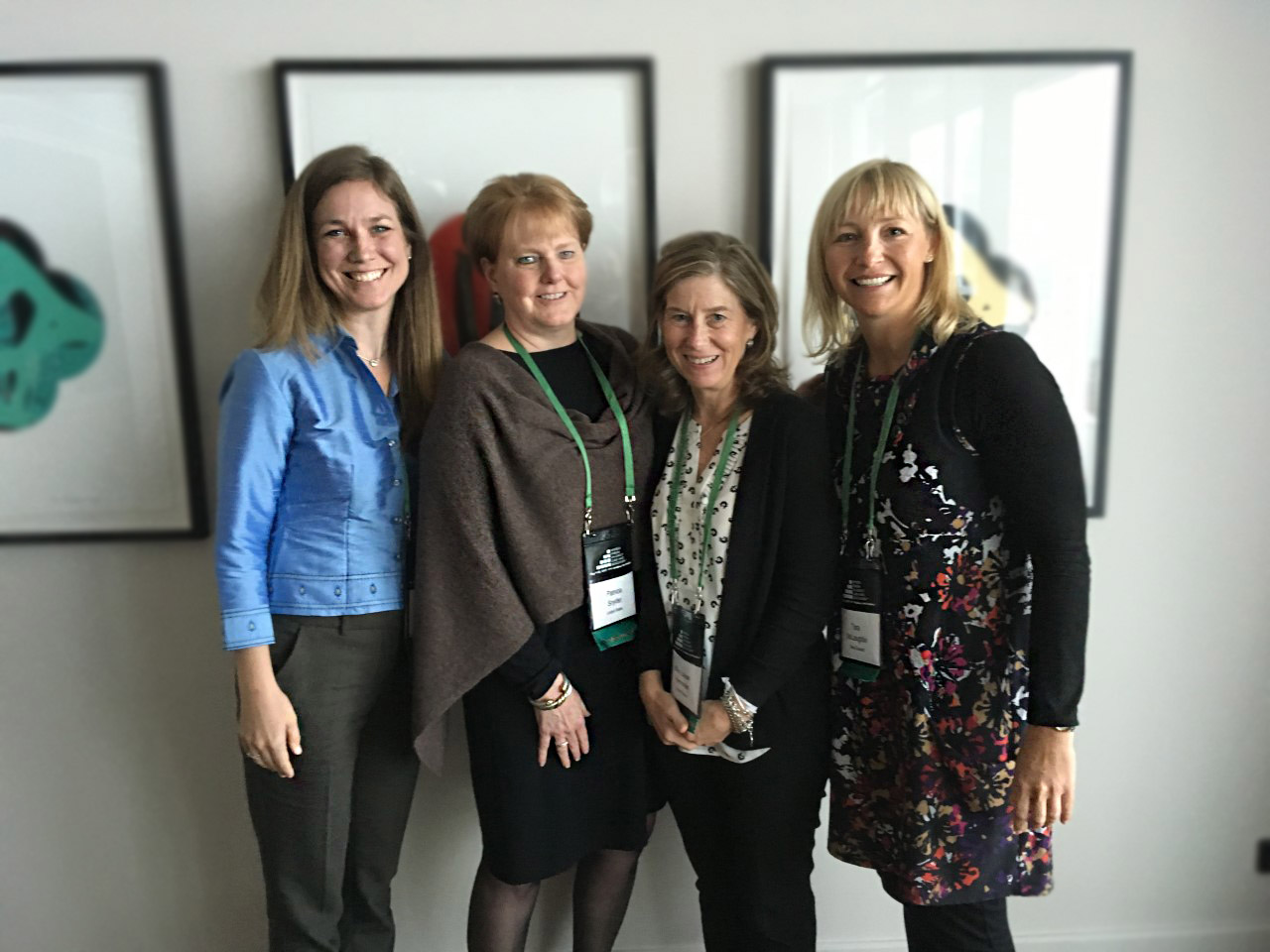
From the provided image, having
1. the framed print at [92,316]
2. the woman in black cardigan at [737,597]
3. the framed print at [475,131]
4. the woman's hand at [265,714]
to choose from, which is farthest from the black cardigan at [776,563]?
the framed print at [92,316]

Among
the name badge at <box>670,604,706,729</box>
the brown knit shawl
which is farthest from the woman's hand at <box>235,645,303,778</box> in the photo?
the name badge at <box>670,604,706,729</box>

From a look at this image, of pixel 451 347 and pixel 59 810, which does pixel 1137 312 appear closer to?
pixel 451 347

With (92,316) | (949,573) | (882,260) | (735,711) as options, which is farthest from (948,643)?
(92,316)

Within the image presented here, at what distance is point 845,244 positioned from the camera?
1.29 m

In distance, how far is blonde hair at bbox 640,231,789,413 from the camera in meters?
1.30

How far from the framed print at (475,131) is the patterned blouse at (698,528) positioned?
0.54 m

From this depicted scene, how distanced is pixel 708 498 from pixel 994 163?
0.99 m

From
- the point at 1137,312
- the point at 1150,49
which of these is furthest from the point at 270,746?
the point at 1150,49

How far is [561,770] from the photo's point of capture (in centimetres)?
138

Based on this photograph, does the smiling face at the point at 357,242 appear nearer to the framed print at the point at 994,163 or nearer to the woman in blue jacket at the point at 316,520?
the woman in blue jacket at the point at 316,520

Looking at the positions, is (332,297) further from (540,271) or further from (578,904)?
(578,904)

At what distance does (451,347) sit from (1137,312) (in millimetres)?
1495

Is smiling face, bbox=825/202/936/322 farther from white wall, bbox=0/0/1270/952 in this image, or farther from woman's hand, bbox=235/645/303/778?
woman's hand, bbox=235/645/303/778

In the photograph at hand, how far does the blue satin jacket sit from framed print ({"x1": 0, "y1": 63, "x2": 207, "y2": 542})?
1.26ft
